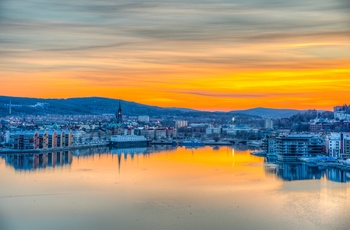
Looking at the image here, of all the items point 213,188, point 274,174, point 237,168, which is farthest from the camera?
point 237,168

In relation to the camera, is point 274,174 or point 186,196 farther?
point 274,174

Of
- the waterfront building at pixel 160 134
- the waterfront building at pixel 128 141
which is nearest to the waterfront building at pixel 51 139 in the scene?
the waterfront building at pixel 128 141

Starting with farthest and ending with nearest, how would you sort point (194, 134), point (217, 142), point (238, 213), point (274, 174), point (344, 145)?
point (194, 134)
point (217, 142)
point (344, 145)
point (274, 174)
point (238, 213)

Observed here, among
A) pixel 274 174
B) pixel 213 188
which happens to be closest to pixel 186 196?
pixel 213 188

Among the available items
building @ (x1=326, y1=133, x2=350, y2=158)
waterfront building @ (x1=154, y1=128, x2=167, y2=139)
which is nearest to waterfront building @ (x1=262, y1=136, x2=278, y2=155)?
building @ (x1=326, y1=133, x2=350, y2=158)

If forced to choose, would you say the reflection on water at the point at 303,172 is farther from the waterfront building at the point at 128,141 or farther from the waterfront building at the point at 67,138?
the waterfront building at the point at 128,141

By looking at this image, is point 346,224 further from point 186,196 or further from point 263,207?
point 186,196
